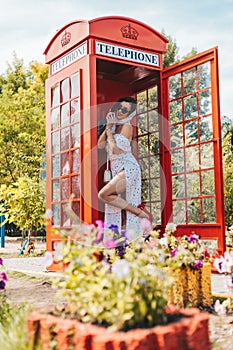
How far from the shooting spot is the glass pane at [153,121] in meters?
7.00

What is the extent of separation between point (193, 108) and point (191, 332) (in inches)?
170

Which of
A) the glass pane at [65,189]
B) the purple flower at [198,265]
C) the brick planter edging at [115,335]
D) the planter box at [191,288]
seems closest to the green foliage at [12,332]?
the brick planter edging at [115,335]

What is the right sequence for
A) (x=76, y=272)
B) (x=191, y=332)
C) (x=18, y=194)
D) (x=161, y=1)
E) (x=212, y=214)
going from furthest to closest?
1. (x=18, y=194)
2. (x=161, y=1)
3. (x=212, y=214)
4. (x=76, y=272)
5. (x=191, y=332)

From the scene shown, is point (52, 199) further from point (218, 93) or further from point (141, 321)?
point (141, 321)

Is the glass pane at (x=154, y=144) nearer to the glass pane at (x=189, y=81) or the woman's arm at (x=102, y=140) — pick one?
the woman's arm at (x=102, y=140)

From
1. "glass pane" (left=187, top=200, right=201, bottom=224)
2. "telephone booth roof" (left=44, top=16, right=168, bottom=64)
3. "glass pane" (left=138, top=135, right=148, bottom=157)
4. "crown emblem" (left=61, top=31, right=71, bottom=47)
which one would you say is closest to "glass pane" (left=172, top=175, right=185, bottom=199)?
"glass pane" (left=187, top=200, right=201, bottom=224)

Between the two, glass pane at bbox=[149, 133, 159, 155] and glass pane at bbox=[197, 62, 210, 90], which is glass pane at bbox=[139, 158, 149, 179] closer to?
glass pane at bbox=[149, 133, 159, 155]

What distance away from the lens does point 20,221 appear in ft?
33.9

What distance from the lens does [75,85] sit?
6.33m

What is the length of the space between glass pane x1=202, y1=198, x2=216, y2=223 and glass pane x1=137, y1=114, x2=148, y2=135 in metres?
1.78

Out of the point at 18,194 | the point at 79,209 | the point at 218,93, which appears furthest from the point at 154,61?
the point at 18,194

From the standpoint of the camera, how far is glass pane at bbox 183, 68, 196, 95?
6.16 metres

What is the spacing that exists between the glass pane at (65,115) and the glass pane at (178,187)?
1578mm

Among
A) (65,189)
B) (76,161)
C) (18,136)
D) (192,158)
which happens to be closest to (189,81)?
(192,158)
